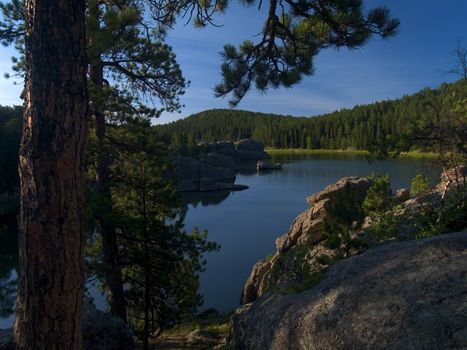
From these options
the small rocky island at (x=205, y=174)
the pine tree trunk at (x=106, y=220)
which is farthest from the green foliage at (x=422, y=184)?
the small rocky island at (x=205, y=174)

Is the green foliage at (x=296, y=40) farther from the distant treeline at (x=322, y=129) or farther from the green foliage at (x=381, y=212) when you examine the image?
the distant treeline at (x=322, y=129)

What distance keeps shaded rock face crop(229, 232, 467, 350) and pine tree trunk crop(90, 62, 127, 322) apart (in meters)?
5.88

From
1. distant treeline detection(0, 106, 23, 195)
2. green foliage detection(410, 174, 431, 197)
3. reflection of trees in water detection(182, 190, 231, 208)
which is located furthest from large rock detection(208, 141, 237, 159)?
green foliage detection(410, 174, 431, 197)

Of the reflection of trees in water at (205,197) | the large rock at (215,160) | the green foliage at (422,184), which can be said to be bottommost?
the reflection of trees in water at (205,197)

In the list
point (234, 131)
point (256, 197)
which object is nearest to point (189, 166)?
point (256, 197)

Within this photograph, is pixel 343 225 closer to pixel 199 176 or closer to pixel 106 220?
pixel 106 220

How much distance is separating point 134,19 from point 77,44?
403cm

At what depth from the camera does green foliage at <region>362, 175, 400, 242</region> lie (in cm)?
734

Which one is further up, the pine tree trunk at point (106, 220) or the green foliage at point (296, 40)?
the green foliage at point (296, 40)

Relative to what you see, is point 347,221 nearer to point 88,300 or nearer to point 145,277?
point 145,277

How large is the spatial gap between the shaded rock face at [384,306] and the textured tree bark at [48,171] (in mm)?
2210

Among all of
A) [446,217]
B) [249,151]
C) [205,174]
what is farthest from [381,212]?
[249,151]

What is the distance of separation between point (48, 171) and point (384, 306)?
2939 mm

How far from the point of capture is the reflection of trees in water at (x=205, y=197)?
45.9 m
